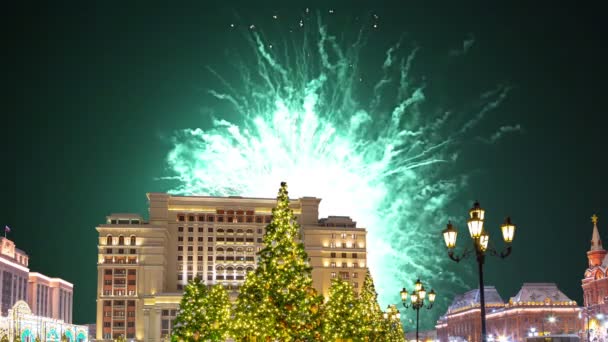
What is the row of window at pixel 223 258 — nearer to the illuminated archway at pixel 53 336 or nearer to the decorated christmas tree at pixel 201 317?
the illuminated archway at pixel 53 336

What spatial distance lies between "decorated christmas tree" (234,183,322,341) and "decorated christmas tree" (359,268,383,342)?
1508cm

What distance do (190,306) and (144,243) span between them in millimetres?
71331

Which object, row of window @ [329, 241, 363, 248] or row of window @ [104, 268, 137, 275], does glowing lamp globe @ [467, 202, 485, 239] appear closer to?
row of window @ [104, 268, 137, 275]

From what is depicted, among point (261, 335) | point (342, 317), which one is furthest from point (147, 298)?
point (261, 335)

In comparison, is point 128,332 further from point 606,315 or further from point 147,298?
point 606,315

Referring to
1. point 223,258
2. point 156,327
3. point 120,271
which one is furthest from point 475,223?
point 223,258

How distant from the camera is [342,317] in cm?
6041

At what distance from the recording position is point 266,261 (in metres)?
49.8

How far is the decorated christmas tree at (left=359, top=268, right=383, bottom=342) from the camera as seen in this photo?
218 feet

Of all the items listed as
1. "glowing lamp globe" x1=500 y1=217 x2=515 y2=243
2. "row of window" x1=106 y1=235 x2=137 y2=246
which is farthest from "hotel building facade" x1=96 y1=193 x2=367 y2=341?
"glowing lamp globe" x1=500 y1=217 x2=515 y2=243

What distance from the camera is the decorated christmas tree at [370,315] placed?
218ft

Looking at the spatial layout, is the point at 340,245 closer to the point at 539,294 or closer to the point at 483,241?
the point at 539,294

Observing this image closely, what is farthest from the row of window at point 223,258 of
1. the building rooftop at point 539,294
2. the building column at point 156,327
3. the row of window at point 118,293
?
the building rooftop at point 539,294

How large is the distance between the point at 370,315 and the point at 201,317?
13936 millimetres
